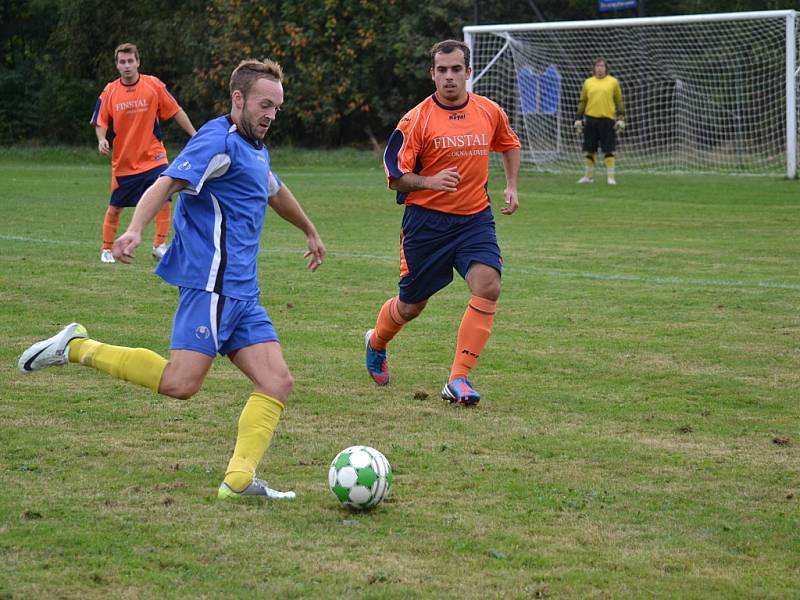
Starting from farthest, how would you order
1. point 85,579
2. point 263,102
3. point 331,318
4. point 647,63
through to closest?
1. point 647,63
2. point 331,318
3. point 263,102
4. point 85,579

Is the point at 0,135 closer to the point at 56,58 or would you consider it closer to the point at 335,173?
the point at 56,58

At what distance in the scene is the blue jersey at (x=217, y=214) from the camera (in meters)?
4.86

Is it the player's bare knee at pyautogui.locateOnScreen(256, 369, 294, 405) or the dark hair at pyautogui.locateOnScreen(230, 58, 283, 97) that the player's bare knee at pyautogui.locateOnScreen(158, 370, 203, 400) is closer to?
the player's bare knee at pyautogui.locateOnScreen(256, 369, 294, 405)

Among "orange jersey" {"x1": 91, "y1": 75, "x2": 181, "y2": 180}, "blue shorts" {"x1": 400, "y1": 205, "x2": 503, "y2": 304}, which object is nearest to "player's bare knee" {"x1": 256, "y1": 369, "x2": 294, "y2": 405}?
"blue shorts" {"x1": 400, "y1": 205, "x2": 503, "y2": 304}

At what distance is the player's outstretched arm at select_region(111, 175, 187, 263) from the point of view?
14.9ft

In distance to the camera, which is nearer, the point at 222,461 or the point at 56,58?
the point at 222,461

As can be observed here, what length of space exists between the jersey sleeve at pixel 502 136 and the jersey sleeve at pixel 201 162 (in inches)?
105

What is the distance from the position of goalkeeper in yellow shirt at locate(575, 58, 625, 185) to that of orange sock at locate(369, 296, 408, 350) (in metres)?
15.0

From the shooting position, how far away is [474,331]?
689 cm

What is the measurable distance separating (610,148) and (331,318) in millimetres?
13496

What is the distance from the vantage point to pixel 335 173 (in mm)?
26656

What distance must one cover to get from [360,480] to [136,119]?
8.78 m

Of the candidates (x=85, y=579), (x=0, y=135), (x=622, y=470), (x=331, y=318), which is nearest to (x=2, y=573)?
(x=85, y=579)

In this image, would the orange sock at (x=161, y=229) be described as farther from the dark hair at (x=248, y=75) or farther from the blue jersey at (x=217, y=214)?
the dark hair at (x=248, y=75)
